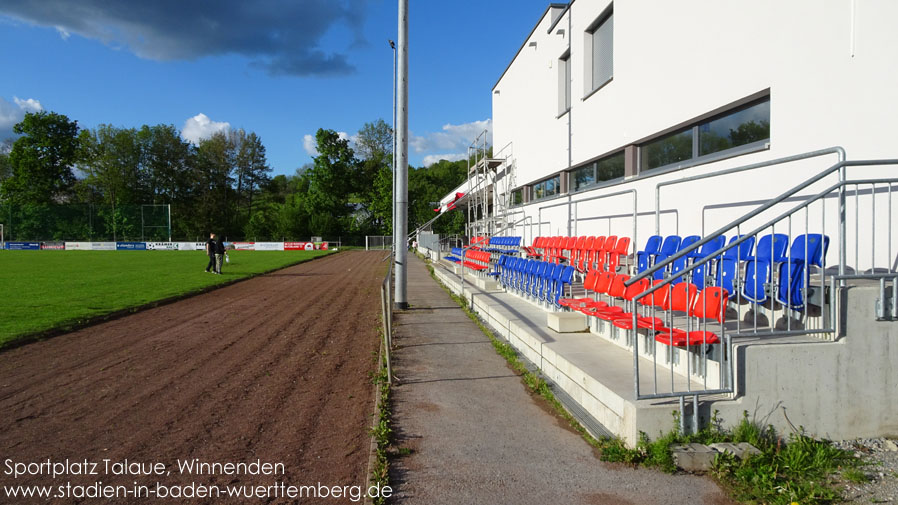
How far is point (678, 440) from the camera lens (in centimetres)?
414

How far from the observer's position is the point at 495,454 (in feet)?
14.1

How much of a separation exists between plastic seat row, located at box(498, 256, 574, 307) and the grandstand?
6cm

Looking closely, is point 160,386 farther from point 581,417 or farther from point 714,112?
point 714,112

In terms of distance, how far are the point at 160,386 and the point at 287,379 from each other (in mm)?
1491

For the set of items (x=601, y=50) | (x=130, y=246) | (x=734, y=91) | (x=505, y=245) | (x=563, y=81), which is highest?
(x=563, y=81)

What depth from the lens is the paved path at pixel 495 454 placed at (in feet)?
11.9

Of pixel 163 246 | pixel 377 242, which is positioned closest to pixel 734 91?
pixel 377 242

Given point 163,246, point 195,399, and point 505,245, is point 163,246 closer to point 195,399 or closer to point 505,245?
point 505,245

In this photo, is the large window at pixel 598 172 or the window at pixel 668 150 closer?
the window at pixel 668 150

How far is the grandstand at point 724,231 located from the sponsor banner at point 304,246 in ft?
149

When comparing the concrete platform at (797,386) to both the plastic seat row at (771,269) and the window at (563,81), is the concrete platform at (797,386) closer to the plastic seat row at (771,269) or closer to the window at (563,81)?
the plastic seat row at (771,269)

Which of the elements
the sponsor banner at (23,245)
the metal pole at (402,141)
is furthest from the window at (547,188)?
the sponsor banner at (23,245)

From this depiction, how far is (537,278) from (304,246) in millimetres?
51436

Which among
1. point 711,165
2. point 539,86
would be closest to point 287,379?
point 711,165
